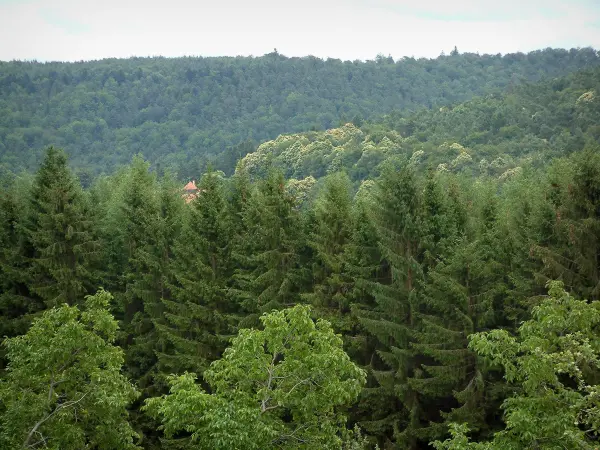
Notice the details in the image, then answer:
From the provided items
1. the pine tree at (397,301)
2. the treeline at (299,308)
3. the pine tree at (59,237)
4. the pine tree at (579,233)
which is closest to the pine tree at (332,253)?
the treeline at (299,308)

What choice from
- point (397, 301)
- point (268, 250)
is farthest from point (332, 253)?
point (397, 301)

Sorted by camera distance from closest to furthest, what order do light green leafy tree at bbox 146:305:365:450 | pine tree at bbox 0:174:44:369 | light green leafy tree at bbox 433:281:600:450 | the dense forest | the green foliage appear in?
light green leafy tree at bbox 433:281:600:450, light green leafy tree at bbox 146:305:365:450, the dense forest, the green foliage, pine tree at bbox 0:174:44:369

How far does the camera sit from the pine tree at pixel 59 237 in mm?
28438

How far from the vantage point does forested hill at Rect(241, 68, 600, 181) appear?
8788 cm

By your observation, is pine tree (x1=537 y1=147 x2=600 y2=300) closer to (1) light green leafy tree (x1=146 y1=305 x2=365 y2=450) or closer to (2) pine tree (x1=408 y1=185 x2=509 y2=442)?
(2) pine tree (x1=408 y1=185 x2=509 y2=442)

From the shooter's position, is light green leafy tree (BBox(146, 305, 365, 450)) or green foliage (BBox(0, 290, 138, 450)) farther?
green foliage (BBox(0, 290, 138, 450))

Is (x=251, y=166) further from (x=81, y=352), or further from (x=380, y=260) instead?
(x=81, y=352)

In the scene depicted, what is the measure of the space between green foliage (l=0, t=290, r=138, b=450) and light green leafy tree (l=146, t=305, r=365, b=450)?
0.93 meters

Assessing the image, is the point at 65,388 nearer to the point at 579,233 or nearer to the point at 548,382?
the point at 548,382

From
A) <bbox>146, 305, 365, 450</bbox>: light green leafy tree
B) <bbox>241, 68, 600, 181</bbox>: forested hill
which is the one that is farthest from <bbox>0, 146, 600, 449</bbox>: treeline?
<bbox>241, 68, 600, 181</bbox>: forested hill

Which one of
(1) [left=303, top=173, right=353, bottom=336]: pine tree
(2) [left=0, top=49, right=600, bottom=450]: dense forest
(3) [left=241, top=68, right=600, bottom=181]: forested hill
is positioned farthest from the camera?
(3) [left=241, top=68, right=600, bottom=181]: forested hill

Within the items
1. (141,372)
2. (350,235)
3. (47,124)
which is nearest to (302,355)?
(350,235)

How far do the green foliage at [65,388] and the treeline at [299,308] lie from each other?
5 centimetres

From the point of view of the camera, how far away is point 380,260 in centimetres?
2470
